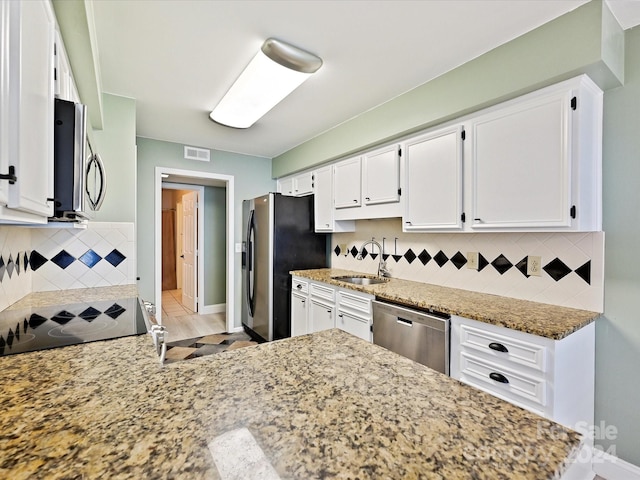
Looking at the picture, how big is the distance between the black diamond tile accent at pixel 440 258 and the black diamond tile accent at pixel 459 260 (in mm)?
65

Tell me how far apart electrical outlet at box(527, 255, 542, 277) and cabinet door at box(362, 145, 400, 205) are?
1019 mm

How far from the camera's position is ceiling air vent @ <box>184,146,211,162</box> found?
3812 millimetres

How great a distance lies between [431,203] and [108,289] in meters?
2.41

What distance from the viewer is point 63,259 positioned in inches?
87.7

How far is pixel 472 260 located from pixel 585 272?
0.67 metres

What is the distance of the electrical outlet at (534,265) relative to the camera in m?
1.99

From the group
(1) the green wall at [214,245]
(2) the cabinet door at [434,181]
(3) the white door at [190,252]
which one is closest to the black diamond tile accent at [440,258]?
(2) the cabinet door at [434,181]

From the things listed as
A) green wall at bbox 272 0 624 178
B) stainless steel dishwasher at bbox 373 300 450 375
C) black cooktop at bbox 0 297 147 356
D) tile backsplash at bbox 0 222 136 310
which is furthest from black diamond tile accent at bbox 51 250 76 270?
green wall at bbox 272 0 624 178

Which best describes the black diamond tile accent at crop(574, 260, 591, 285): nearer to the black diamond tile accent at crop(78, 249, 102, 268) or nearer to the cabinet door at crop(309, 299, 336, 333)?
the cabinet door at crop(309, 299, 336, 333)

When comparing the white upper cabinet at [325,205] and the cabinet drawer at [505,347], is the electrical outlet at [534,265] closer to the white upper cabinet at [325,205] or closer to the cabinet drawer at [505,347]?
the cabinet drawer at [505,347]

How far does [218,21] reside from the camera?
1.67 metres

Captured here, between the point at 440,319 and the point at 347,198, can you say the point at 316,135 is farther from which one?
the point at 440,319

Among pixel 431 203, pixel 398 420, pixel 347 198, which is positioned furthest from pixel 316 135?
pixel 398 420

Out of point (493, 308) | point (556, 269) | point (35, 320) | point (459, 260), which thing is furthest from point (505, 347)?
point (35, 320)
